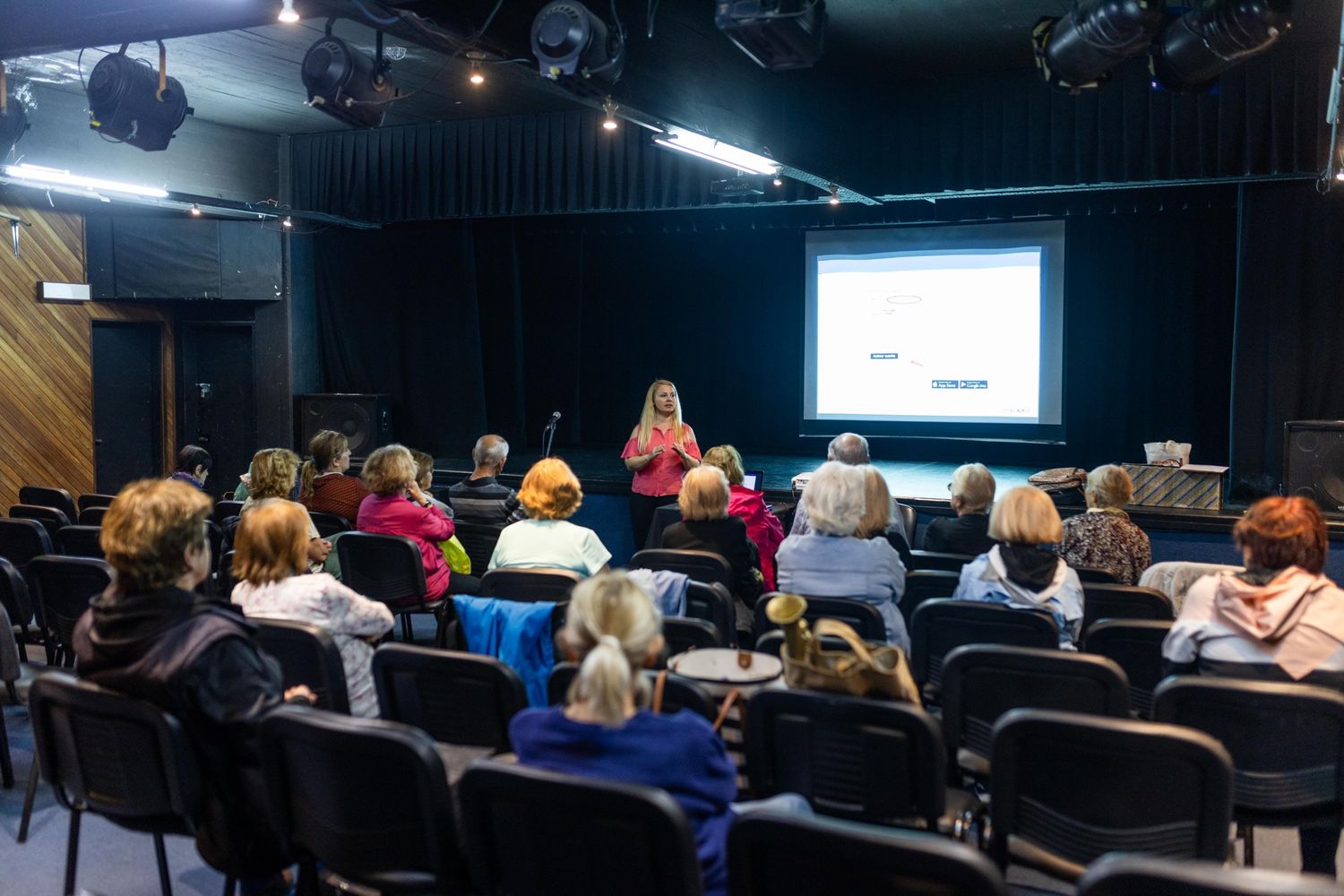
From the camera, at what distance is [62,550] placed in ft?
16.8

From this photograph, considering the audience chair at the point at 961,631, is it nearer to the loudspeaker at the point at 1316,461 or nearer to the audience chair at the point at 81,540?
the audience chair at the point at 81,540

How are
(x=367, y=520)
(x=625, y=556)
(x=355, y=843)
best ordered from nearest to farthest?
(x=355, y=843) < (x=367, y=520) < (x=625, y=556)

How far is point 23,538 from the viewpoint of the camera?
5.05 meters

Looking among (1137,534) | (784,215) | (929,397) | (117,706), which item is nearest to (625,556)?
(929,397)

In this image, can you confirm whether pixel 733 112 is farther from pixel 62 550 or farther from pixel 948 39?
pixel 62 550

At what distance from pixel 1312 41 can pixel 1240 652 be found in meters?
5.42

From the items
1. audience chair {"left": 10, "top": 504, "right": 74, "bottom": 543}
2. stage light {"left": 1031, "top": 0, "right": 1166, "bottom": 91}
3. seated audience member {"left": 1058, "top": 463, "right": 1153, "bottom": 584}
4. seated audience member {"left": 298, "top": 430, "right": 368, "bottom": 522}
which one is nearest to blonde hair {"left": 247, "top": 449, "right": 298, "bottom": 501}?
seated audience member {"left": 298, "top": 430, "right": 368, "bottom": 522}

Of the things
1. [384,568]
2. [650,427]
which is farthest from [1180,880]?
[650,427]

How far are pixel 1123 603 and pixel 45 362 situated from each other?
29.0 feet

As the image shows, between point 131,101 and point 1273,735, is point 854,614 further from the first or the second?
point 131,101

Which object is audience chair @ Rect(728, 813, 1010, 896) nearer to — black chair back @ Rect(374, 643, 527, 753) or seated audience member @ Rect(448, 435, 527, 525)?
black chair back @ Rect(374, 643, 527, 753)

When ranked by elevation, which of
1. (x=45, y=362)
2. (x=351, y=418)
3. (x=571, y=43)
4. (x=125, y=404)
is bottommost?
(x=351, y=418)

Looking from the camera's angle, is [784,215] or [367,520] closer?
[367,520]

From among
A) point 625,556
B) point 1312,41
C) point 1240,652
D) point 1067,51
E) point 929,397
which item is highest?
point 1312,41
